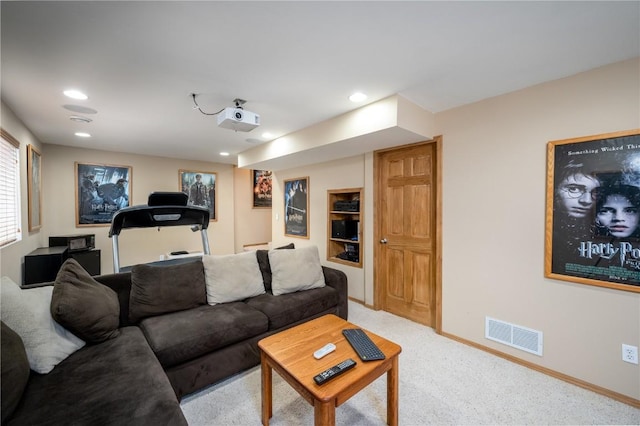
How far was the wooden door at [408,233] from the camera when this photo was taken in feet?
10.1

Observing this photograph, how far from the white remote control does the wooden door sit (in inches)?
70.3

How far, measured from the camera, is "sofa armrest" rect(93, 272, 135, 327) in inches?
84.7

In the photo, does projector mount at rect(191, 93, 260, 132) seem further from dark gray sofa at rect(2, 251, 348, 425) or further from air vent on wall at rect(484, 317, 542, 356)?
air vent on wall at rect(484, 317, 542, 356)

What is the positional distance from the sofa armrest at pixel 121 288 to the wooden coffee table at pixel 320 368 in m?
1.27

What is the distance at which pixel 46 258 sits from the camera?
3.19 metres

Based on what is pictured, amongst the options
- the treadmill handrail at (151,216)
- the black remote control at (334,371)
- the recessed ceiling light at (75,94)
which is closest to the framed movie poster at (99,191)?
the recessed ceiling light at (75,94)

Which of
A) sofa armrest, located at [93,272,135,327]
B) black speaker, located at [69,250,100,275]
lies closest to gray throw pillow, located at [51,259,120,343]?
sofa armrest, located at [93,272,135,327]

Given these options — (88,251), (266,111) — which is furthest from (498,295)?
(88,251)

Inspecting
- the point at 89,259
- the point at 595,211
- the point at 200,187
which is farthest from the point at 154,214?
the point at 595,211

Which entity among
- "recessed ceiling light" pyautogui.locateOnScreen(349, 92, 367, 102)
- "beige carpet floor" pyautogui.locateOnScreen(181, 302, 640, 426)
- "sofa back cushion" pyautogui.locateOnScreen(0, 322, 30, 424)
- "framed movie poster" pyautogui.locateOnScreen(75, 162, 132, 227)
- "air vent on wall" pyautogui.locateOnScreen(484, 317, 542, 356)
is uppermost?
"recessed ceiling light" pyautogui.locateOnScreen(349, 92, 367, 102)

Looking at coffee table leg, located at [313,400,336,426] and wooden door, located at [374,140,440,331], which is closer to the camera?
coffee table leg, located at [313,400,336,426]

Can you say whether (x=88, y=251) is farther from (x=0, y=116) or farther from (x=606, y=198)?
(x=606, y=198)

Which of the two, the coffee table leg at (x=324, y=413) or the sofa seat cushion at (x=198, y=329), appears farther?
the sofa seat cushion at (x=198, y=329)

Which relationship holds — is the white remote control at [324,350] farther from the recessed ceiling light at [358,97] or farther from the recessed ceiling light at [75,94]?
the recessed ceiling light at [75,94]
